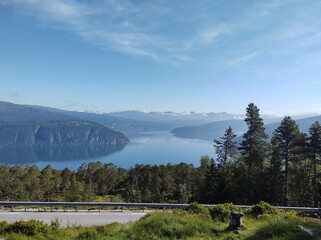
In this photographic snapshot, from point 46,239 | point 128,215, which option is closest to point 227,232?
point 46,239

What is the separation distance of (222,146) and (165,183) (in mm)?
18836

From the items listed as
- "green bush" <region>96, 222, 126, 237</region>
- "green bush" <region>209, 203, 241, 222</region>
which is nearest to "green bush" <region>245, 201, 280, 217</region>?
"green bush" <region>209, 203, 241, 222</region>

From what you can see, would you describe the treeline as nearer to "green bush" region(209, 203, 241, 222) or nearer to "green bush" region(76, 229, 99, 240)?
"green bush" region(209, 203, 241, 222)

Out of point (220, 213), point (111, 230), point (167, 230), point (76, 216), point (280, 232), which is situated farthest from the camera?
point (76, 216)

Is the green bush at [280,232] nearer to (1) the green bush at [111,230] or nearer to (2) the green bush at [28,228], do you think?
(1) the green bush at [111,230]

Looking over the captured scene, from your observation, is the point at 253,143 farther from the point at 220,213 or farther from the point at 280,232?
the point at 280,232

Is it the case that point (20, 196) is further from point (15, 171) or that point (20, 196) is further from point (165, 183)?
point (165, 183)

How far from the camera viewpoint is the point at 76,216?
20047mm

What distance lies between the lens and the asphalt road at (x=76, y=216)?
18.5m

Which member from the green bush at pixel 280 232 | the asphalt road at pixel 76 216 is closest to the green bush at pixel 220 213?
the green bush at pixel 280 232

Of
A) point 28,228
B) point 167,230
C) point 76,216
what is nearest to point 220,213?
point 167,230

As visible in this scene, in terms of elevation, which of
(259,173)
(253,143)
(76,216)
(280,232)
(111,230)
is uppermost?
(253,143)

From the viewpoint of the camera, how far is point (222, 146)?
162ft

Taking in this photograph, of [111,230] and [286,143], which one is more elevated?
[286,143]
